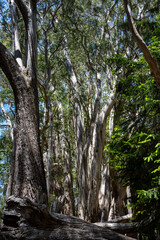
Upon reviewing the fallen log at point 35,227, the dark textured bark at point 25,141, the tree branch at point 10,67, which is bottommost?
the fallen log at point 35,227

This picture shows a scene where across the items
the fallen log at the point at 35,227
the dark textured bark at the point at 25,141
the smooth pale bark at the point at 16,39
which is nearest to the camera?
the fallen log at the point at 35,227

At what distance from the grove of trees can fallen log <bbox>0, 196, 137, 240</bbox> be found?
1 centimetres

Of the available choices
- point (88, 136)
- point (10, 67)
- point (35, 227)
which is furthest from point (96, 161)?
point (35, 227)

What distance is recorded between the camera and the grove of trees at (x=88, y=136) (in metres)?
3.78

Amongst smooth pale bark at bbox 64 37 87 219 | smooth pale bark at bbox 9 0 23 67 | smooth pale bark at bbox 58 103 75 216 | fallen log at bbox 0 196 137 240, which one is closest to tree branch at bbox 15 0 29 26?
smooth pale bark at bbox 9 0 23 67

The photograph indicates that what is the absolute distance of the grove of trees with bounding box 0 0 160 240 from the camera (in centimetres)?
378

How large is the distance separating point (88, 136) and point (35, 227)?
4678mm

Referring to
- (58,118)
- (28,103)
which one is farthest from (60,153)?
(28,103)

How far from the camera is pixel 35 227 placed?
3275 millimetres

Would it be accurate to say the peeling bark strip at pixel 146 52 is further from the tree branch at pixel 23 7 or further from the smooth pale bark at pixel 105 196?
the smooth pale bark at pixel 105 196

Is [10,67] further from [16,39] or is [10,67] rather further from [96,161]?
[96,161]

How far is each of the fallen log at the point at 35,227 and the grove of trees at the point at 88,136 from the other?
0.5 inches

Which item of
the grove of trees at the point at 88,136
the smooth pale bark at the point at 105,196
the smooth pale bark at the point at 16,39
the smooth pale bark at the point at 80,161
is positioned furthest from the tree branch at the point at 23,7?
the smooth pale bark at the point at 105,196

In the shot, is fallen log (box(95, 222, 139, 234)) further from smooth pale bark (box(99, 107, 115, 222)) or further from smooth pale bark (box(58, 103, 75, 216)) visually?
smooth pale bark (box(58, 103, 75, 216))
